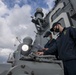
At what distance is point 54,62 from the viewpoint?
6.45 ft

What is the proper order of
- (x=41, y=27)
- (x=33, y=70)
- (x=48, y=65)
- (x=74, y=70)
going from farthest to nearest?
1. (x=41, y=27)
2. (x=74, y=70)
3. (x=48, y=65)
4. (x=33, y=70)

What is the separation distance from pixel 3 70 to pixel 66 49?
3.69 ft

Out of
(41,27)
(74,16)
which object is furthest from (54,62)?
(41,27)

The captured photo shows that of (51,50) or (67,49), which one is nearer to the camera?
(67,49)

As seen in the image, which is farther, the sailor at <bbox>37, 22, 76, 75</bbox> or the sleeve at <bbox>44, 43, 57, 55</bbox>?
the sleeve at <bbox>44, 43, 57, 55</bbox>

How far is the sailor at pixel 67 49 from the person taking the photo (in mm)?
2285

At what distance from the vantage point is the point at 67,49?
8.20ft

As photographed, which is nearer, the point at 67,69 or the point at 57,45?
the point at 67,69

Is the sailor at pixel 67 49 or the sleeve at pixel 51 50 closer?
the sailor at pixel 67 49

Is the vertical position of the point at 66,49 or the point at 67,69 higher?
the point at 66,49

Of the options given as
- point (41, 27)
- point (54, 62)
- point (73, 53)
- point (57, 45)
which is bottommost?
point (54, 62)

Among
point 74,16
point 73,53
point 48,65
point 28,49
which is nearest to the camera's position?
point 48,65

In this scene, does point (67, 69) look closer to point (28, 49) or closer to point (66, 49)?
point (66, 49)

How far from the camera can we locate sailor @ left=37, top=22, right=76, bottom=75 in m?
2.28
